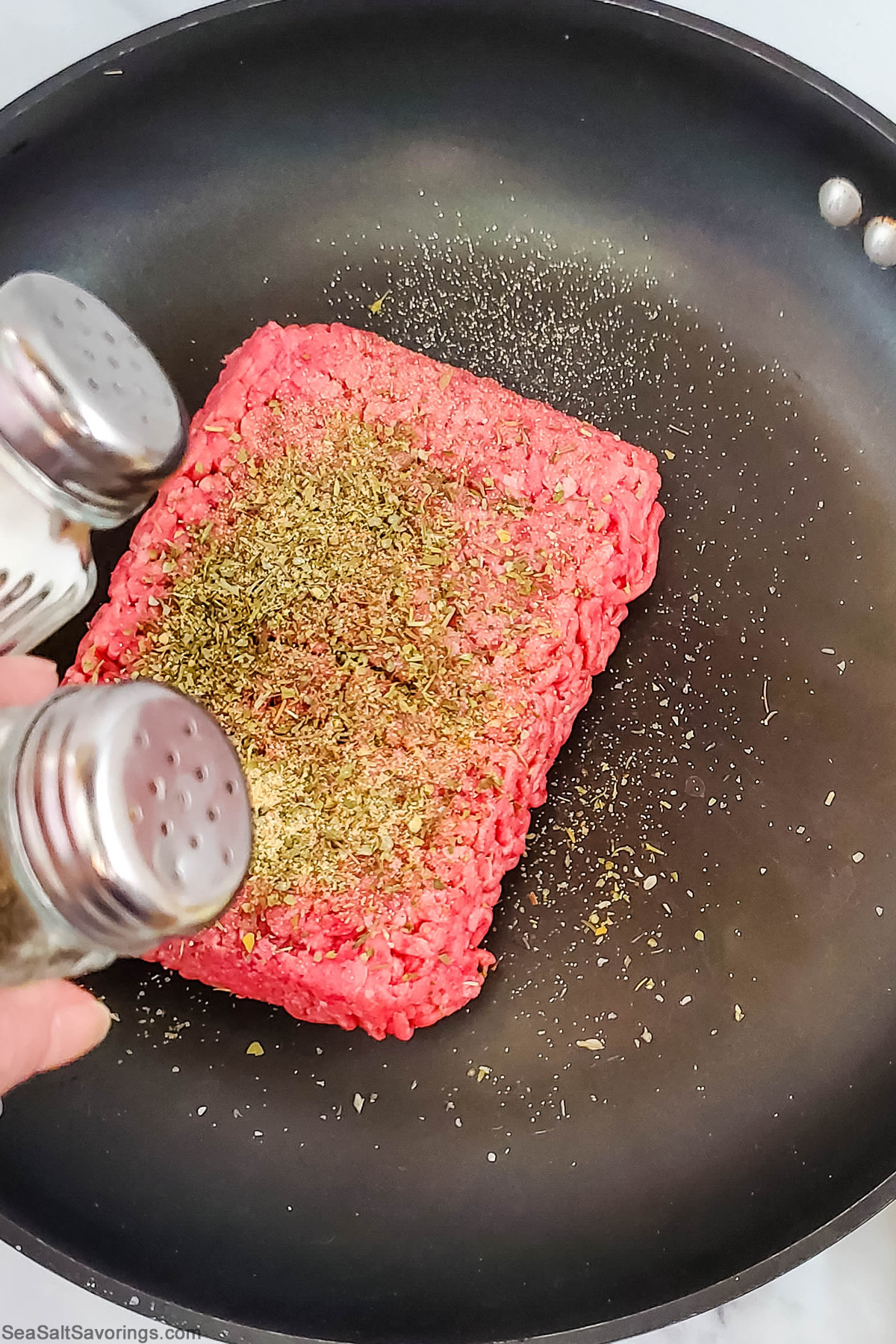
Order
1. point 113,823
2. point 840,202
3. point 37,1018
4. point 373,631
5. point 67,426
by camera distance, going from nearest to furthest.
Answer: point 113,823
point 67,426
point 37,1018
point 373,631
point 840,202

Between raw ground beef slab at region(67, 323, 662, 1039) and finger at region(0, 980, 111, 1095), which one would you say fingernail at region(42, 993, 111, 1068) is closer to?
finger at region(0, 980, 111, 1095)

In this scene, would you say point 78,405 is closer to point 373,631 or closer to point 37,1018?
point 373,631

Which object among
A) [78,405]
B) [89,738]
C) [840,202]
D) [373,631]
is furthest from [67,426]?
[840,202]

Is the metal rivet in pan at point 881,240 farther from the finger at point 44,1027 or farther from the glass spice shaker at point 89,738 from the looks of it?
the finger at point 44,1027

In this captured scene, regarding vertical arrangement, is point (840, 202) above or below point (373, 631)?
above

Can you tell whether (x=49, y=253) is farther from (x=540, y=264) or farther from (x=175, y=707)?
(x=175, y=707)

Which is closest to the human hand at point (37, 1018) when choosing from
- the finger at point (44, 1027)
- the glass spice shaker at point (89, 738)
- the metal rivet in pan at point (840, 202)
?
the finger at point (44, 1027)
